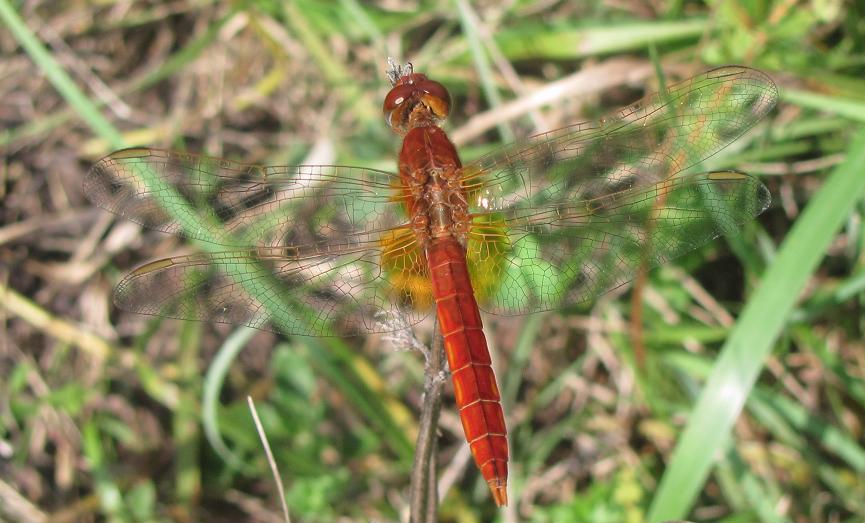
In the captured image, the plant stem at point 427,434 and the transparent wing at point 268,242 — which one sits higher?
the transparent wing at point 268,242

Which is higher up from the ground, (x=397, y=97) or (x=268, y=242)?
(x=397, y=97)

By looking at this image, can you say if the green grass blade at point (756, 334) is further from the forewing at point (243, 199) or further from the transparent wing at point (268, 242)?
the forewing at point (243, 199)

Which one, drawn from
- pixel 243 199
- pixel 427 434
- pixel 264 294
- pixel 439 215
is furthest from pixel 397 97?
pixel 427 434

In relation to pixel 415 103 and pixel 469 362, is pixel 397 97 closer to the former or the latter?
pixel 415 103

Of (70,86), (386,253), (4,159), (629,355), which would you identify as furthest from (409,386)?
(4,159)

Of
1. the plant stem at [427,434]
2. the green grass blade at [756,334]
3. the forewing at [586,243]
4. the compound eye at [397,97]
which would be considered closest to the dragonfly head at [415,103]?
the compound eye at [397,97]

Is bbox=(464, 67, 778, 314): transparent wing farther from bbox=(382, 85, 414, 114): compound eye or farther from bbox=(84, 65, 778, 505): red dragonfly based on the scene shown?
bbox=(382, 85, 414, 114): compound eye
